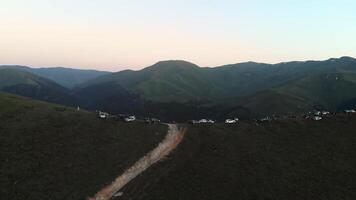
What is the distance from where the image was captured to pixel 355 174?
68000 mm

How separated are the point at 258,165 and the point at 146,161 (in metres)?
19.8

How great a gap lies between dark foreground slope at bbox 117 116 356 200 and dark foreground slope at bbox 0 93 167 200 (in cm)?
686

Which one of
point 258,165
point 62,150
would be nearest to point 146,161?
point 62,150

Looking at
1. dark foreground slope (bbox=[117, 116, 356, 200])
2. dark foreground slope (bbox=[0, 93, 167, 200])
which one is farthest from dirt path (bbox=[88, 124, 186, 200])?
dark foreground slope (bbox=[117, 116, 356, 200])

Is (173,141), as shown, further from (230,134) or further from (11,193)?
(11,193)

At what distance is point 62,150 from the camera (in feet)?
241

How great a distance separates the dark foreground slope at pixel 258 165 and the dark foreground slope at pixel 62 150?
686cm

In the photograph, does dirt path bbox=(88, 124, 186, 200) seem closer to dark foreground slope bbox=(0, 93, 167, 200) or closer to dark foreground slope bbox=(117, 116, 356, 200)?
dark foreground slope bbox=(0, 93, 167, 200)

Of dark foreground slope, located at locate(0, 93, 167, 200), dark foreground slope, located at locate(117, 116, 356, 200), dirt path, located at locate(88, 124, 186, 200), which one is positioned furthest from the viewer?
dark foreground slope, located at locate(117, 116, 356, 200)

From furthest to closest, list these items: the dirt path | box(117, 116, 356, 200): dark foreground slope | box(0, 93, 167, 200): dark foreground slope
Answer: box(117, 116, 356, 200): dark foreground slope, box(0, 93, 167, 200): dark foreground slope, the dirt path

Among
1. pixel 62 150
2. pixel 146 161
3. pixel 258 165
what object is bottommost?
pixel 258 165

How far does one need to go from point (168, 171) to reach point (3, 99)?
203 feet

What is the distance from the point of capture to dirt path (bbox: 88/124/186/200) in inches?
2380

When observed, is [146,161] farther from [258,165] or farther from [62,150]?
[258,165]
